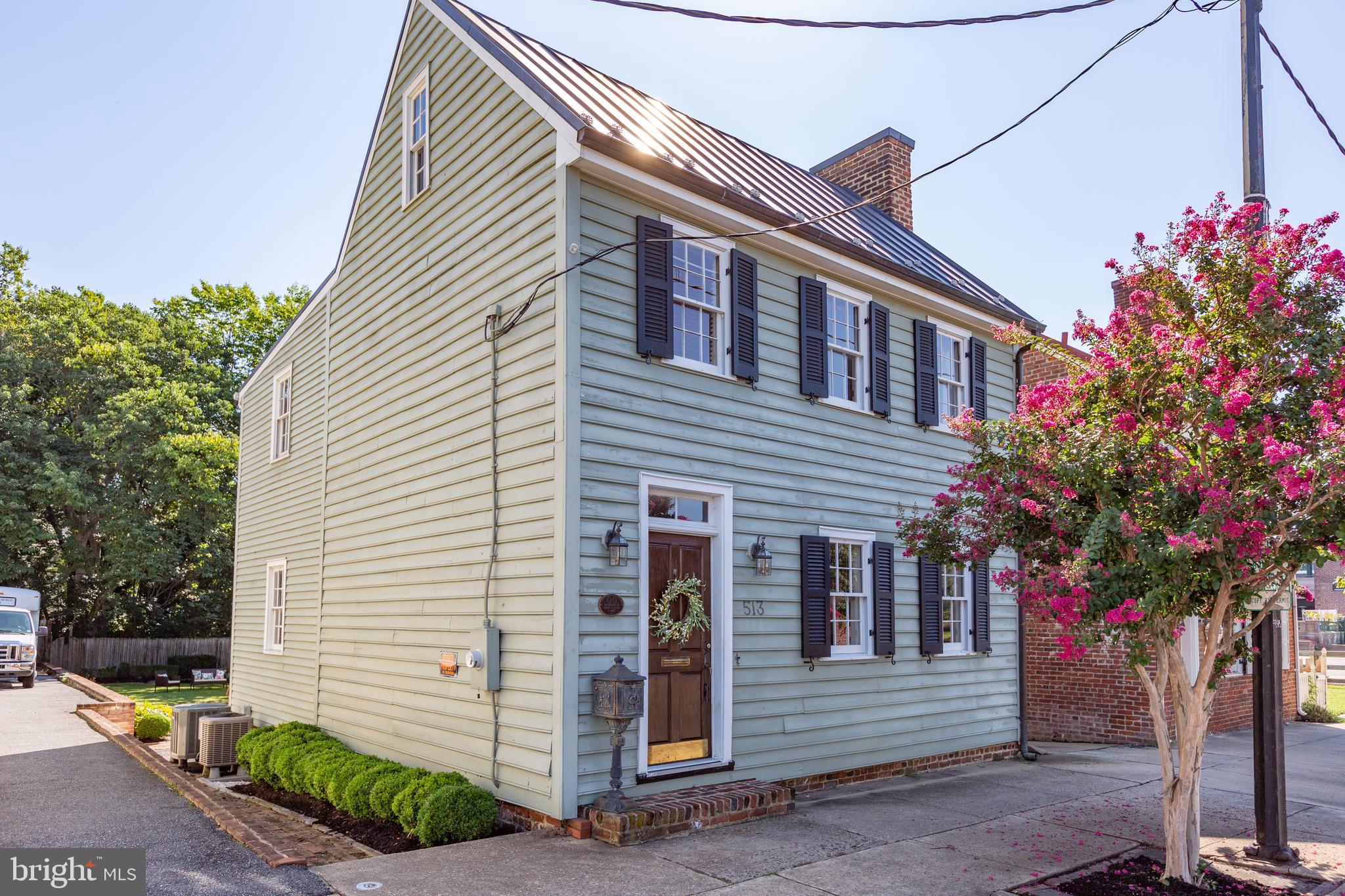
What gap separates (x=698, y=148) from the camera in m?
10.2

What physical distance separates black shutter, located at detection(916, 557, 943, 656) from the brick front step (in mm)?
3010

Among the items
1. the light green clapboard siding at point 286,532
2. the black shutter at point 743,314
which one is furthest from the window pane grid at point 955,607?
the light green clapboard siding at point 286,532

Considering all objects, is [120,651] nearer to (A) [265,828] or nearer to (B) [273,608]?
(B) [273,608]

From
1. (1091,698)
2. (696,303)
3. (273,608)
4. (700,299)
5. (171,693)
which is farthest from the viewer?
(171,693)

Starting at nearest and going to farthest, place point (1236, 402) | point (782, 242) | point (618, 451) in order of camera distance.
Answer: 1. point (1236, 402)
2. point (618, 451)
3. point (782, 242)

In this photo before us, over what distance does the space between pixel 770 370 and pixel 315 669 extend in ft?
23.3

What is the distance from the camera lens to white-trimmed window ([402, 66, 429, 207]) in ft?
33.3

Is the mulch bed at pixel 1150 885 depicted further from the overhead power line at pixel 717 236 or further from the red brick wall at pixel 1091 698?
the red brick wall at pixel 1091 698

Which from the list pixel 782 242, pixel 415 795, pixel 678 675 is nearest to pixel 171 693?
pixel 415 795

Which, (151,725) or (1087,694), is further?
(151,725)

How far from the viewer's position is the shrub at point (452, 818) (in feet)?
23.3

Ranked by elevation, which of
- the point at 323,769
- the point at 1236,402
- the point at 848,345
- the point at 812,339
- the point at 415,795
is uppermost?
the point at 848,345

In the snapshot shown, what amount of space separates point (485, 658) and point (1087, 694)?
376 inches

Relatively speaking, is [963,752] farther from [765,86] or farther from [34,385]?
[34,385]
